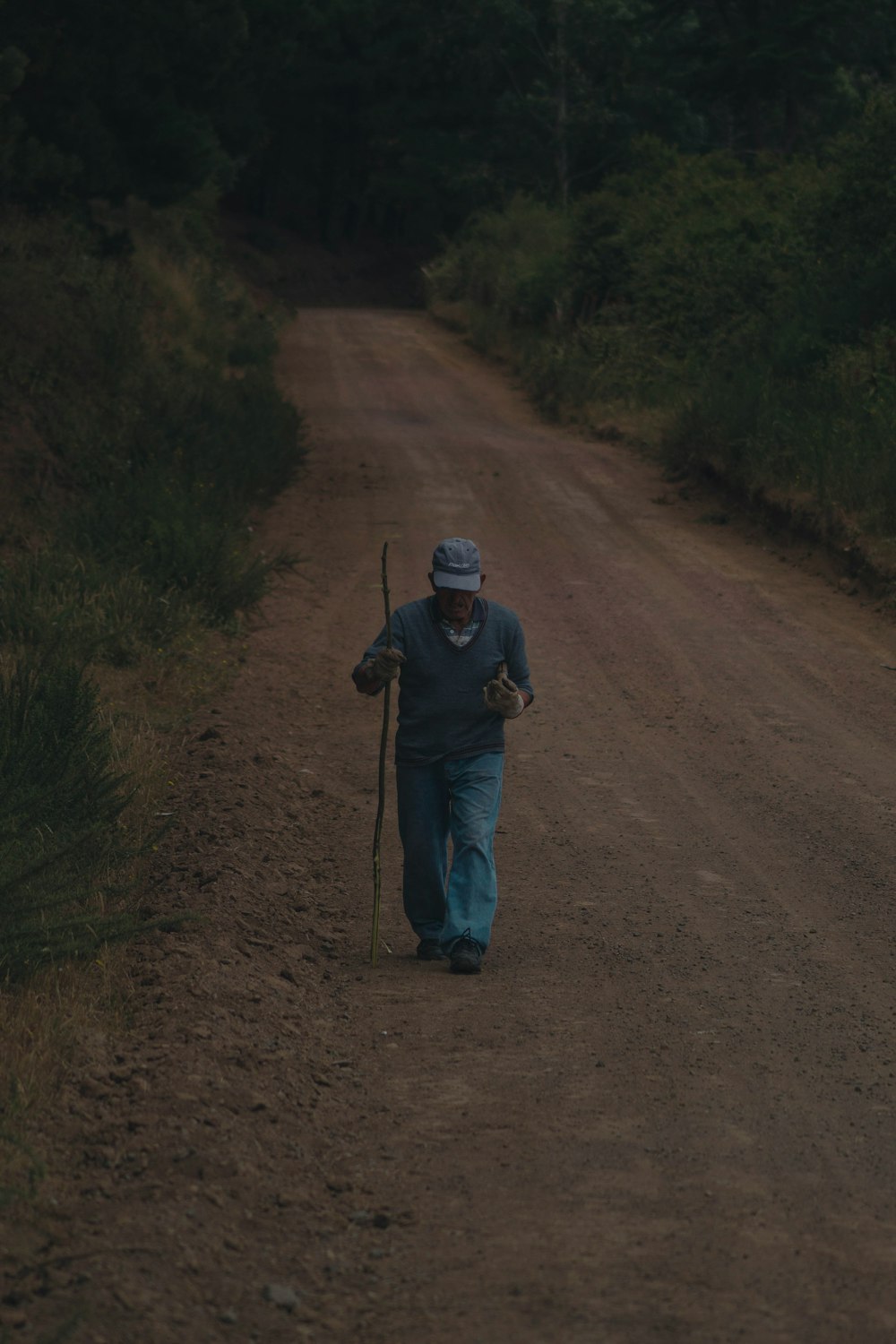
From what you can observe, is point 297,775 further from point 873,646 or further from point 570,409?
point 570,409

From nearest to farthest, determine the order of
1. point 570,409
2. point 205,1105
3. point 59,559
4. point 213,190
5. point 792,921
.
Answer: point 205,1105 < point 792,921 < point 59,559 < point 570,409 < point 213,190

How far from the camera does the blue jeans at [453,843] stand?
6.58 metres

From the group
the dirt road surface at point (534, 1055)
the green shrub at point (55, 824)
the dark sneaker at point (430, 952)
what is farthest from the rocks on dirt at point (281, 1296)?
the dark sneaker at point (430, 952)

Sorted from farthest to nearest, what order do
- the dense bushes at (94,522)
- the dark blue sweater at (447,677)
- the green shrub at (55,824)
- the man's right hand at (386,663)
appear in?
the dense bushes at (94,522), the dark blue sweater at (447,677), the man's right hand at (386,663), the green shrub at (55,824)

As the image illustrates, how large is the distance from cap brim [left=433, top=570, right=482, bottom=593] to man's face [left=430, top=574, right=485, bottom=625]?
33 millimetres

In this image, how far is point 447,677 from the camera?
6688 mm

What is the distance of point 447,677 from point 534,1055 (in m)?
1.79

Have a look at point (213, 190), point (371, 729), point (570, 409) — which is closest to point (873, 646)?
point (371, 729)

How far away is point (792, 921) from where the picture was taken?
7234 mm

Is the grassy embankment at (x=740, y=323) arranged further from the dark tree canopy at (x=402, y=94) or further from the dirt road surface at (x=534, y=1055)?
the dark tree canopy at (x=402, y=94)

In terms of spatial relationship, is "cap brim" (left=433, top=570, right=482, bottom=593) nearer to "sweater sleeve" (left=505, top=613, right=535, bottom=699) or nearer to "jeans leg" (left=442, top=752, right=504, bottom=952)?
"sweater sleeve" (left=505, top=613, right=535, bottom=699)

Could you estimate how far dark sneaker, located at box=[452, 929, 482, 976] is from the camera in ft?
21.3

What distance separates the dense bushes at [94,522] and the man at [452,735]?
4.40ft

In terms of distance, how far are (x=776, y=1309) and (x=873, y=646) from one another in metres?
10.0
